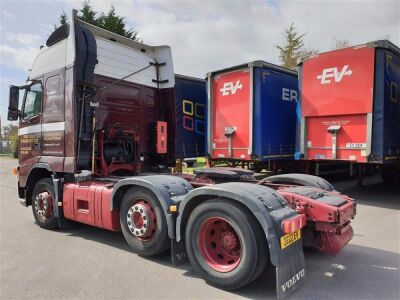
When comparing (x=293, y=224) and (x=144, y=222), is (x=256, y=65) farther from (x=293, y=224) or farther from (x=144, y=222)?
(x=293, y=224)

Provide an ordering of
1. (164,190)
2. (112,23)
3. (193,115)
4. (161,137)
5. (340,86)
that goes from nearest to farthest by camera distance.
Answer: (164,190), (161,137), (340,86), (193,115), (112,23)

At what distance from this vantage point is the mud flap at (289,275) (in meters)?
3.22

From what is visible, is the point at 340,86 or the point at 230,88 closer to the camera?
the point at 340,86

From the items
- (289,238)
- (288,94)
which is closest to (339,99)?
(288,94)

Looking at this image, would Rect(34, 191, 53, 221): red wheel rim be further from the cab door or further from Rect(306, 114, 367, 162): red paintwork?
Rect(306, 114, 367, 162): red paintwork

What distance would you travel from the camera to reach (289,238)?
342 centimetres

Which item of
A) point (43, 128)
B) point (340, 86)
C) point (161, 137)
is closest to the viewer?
point (43, 128)

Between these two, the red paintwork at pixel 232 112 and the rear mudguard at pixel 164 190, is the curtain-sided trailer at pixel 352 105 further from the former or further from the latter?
the rear mudguard at pixel 164 190

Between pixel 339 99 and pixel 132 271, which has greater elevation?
pixel 339 99

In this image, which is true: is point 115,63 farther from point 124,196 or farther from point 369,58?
point 369,58

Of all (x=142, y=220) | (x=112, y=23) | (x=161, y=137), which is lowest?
(x=142, y=220)

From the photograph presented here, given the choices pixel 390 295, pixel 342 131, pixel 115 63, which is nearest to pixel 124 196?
pixel 115 63

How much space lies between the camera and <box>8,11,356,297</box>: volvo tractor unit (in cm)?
352

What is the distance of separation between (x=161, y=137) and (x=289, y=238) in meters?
4.04
